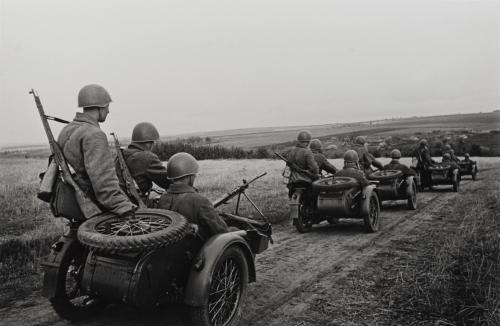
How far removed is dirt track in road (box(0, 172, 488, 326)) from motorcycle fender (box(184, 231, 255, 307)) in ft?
2.60

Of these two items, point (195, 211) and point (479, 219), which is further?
point (479, 219)

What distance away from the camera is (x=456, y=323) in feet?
13.5

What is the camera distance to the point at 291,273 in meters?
6.07

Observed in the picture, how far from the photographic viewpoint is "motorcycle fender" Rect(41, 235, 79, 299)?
4146 millimetres

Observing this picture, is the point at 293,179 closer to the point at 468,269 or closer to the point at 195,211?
the point at 468,269

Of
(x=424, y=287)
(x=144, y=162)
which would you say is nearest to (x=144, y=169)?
(x=144, y=162)

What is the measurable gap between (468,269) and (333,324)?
212cm

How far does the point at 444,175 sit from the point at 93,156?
48.4ft

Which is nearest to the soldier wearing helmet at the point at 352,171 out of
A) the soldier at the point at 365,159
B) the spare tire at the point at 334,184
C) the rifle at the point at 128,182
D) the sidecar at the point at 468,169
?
the spare tire at the point at 334,184

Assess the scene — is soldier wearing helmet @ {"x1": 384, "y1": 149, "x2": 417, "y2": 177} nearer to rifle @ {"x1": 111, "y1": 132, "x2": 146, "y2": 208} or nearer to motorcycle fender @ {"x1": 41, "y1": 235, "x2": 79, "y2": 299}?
rifle @ {"x1": 111, "y1": 132, "x2": 146, "y2": 208}

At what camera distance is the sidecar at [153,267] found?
351cm

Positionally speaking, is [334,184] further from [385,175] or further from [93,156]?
[93,156]

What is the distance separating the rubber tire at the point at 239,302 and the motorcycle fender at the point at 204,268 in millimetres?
54

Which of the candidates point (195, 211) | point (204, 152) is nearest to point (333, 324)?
point (195, 211)
